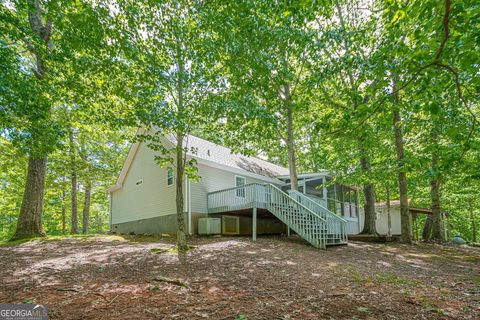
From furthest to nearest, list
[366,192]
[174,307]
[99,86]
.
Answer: [366,192]
[99,86]
[174,307]

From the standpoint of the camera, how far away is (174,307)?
3.62m

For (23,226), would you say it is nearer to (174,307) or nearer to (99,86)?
(99,86)

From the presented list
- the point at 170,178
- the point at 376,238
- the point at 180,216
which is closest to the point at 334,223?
the point at 376,238

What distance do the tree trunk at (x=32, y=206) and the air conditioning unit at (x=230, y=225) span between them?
296 inches

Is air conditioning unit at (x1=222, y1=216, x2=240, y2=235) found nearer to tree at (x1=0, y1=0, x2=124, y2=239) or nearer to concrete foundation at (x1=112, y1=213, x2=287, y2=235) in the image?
concrete foundation at (x1=112, y1=213, x2=287, y2=235)

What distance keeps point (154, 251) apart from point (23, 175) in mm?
17018

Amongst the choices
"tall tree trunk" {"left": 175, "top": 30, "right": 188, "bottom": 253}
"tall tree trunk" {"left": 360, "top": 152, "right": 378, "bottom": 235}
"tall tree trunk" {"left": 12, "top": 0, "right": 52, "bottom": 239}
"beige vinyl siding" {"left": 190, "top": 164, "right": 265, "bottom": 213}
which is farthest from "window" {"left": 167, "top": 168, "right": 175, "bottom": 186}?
"tall tree trunk" {"left": 360, "top": 152, "right": 378, "bottom": 235}

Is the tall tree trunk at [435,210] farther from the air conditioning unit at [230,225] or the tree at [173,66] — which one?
the tree at [173,66]

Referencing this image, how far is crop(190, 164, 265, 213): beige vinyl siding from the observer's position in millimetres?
12789

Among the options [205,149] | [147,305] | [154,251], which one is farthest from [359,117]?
[205,149]

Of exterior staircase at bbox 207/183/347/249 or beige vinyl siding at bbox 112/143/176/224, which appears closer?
exterior staircase at bbox 207/183/347/249

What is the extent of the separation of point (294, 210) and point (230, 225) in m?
4.40

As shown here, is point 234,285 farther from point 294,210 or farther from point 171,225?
point 171,225

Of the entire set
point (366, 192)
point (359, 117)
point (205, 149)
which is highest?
point (205, 149)
